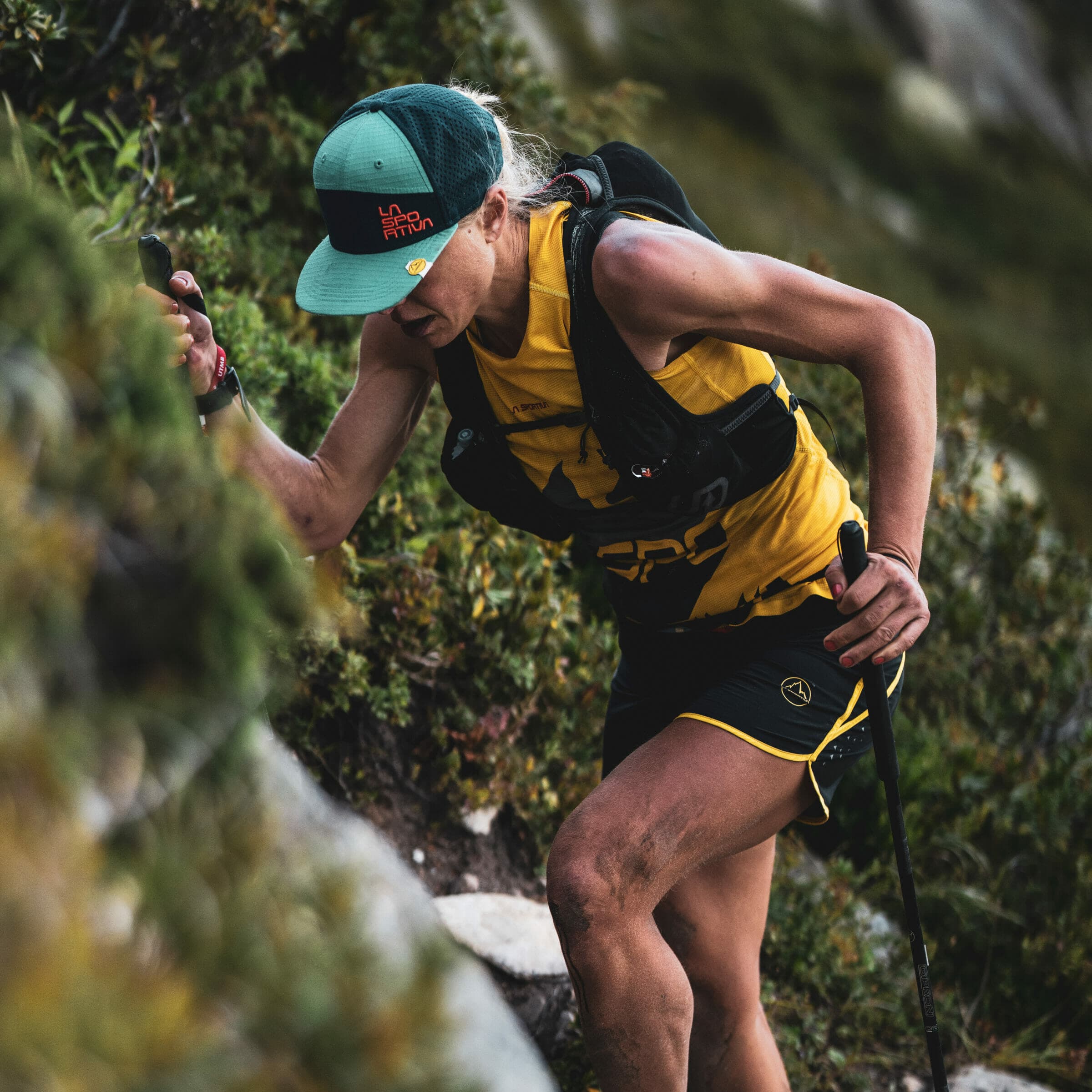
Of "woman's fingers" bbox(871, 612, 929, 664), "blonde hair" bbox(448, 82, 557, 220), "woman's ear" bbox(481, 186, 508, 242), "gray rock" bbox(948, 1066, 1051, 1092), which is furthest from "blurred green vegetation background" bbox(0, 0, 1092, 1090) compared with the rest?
"woman's fingers" bbox(871, 612, 929, 664)

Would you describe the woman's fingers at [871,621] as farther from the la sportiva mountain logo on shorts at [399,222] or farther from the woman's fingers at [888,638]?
the la sportiva mountain logo on shorts at [399,222]

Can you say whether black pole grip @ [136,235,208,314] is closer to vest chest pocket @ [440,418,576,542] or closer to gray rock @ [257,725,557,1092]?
vest chest pocket @ [440,418,576,542]

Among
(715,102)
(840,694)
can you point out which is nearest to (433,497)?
(840,694)

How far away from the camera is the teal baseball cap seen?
2.40m

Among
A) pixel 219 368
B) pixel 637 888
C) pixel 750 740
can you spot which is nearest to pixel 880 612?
pixel 750 740

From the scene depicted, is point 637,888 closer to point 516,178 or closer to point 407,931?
point 407,931

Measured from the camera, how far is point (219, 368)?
8.63ft

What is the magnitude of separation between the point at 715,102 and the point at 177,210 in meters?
10.5

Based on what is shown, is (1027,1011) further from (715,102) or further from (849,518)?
(715,102)

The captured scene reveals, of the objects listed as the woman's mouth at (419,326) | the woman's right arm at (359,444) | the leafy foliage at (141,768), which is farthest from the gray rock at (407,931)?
the woman's right arm at (359,444)

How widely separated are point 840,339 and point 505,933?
2.16 m

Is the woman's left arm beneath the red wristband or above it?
beneath

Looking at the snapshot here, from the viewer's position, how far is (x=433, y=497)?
4.60m

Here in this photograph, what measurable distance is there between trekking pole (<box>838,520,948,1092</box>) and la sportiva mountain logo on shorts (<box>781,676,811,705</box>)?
165 millimetres
